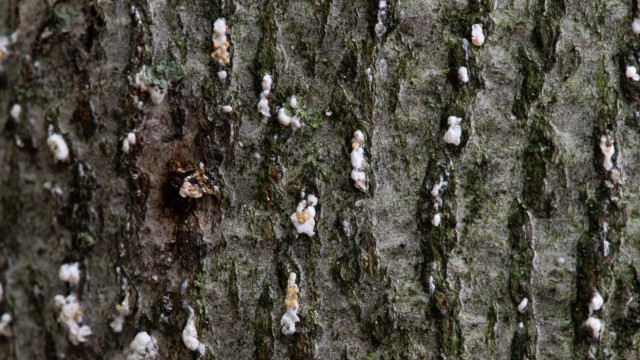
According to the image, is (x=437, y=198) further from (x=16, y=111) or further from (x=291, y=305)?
(x=16, y=111)

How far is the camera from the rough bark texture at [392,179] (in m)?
0.85

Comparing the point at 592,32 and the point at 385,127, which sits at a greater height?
the point at 592,32

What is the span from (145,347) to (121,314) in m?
0.07

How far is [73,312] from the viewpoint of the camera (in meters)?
0.97

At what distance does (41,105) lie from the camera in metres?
1.00

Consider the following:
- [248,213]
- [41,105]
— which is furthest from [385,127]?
[41,105]

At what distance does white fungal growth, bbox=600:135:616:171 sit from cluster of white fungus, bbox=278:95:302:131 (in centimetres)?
46

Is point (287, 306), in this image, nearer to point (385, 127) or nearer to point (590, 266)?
point (385, 127)

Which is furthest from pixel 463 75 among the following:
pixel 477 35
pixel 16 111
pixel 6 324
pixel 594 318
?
pixel 6 324

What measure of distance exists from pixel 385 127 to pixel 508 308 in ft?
1.11

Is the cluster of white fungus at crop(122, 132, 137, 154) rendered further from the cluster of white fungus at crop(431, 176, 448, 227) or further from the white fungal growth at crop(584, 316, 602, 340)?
the white fungal growth at crop(584, 316, 602, 340)

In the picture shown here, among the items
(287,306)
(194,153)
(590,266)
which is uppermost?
(194,153)

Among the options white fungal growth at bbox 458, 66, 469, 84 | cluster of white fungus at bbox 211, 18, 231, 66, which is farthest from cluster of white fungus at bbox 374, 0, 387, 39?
cluster of white fungus at bbox 211, 18, 231, 66

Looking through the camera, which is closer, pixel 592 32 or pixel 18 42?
pixel 592 32
